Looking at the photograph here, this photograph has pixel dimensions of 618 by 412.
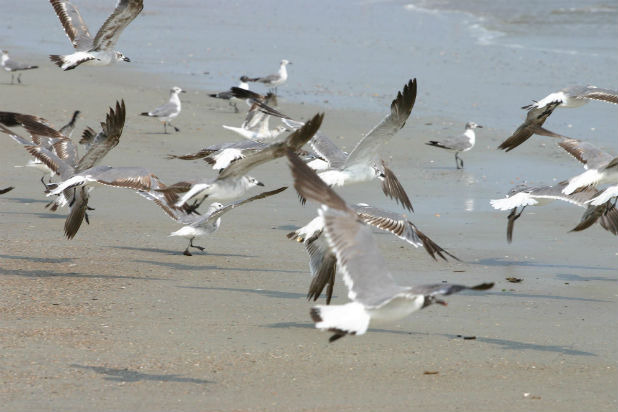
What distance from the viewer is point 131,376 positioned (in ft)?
19.4

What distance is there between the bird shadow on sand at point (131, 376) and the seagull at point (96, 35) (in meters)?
6.35

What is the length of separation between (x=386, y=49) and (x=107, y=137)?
18.9 m

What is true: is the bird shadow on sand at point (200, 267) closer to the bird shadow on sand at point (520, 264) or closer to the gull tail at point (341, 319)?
the bird shadow on sand at point (520, 264)

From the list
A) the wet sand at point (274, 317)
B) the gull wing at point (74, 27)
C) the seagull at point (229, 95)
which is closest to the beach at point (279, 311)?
the wet sand at point (274, 317)

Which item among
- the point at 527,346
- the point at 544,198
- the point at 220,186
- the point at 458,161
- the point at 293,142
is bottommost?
the point at 458,161

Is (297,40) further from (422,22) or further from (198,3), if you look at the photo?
(198,3)

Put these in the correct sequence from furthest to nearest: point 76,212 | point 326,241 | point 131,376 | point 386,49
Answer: point 386,49 < point 76,212 < point 326,241 < point 131,376

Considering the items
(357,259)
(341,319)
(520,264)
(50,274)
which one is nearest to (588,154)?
(520,264)

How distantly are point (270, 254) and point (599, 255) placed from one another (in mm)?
3185

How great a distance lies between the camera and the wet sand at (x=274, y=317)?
5832 millimetres

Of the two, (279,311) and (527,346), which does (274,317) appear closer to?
(279,311)

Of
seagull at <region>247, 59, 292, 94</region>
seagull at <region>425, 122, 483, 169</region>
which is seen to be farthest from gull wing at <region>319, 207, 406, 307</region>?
seagull at <region>247, 59, 292, 94</region>

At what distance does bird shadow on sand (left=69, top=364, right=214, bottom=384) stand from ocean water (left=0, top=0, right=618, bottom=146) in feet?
35.7

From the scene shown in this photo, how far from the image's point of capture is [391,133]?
937 centimetres
